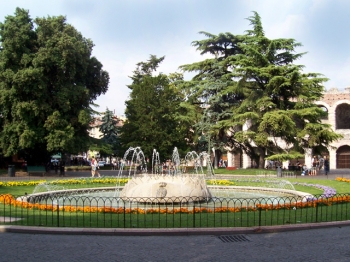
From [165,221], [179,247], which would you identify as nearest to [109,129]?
[165,221]

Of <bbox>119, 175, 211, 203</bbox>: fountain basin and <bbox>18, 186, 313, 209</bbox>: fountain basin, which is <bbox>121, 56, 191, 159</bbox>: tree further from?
<bbox>119, 175, 211, 203</bbox>: fountain basin

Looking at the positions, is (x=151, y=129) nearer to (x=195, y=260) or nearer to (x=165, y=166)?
(x=165, y=166)

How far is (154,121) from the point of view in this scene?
34562 millimetres

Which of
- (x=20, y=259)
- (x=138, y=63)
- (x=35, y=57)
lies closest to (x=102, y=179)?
(x=35, y=57)

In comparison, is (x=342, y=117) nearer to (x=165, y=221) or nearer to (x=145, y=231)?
(x=165, y=221)

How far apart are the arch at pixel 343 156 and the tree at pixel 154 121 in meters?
24.7

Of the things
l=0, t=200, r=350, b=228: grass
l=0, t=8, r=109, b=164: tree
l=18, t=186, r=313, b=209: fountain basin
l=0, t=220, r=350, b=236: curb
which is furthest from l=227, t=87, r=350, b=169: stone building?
l=0, t=220, r=350, b=236: curb

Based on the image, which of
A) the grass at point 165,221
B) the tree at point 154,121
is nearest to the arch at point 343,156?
the tree at point 154,121

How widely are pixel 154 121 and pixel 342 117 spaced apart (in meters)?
31.7

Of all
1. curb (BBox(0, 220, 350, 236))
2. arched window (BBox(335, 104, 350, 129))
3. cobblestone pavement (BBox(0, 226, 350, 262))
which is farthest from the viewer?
arched window (BBox(335, 104, 350, 129))

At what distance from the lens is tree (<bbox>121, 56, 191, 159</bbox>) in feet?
112

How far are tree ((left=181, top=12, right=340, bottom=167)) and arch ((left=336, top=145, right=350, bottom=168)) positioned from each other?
52.2ft

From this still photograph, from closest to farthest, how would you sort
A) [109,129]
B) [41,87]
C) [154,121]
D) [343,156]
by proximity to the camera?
1. [41,87]
2. [154,121]
3. [109,129]
4. [343,156]

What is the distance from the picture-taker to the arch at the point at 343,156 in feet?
168
